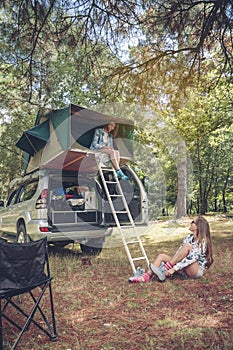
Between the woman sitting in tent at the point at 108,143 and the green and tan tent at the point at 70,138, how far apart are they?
4.5 inches

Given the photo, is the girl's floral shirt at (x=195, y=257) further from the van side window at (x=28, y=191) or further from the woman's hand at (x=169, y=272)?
the van side window at (x=28, y=191)

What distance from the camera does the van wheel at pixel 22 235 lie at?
612 centimetres

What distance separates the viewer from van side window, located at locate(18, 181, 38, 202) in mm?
6258

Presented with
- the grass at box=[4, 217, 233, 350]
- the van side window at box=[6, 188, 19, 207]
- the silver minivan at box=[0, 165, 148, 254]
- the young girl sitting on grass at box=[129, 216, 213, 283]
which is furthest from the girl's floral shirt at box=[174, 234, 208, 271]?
the van side window at box=[6, 188, 19, 207]

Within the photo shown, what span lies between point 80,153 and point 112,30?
2084mm

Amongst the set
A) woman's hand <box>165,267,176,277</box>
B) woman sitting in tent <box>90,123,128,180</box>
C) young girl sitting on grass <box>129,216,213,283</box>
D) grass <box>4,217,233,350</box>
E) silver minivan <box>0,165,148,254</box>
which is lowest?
grass <box>4,217,233,350</box>

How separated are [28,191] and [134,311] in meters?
3.91

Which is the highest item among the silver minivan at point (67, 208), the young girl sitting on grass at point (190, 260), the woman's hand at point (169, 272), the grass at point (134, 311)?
the silver minivan at point (67, 208)

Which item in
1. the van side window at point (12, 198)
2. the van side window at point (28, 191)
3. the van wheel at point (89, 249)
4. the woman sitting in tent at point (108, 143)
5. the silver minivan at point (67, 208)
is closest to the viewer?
the silver minivan at point (67, 208)

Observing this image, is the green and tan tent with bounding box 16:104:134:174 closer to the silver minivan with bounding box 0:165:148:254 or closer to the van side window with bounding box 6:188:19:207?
the silver minivan with bounding box 0:165:148:254

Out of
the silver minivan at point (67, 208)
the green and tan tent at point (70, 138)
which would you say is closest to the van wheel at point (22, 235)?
the silver minivan at point (67, 208)

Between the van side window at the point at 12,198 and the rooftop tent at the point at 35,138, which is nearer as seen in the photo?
the rooftop tent at the point at 35,138

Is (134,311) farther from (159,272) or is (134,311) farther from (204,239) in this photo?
(204,239)

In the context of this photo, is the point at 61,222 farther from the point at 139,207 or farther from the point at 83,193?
the point at 139,207
